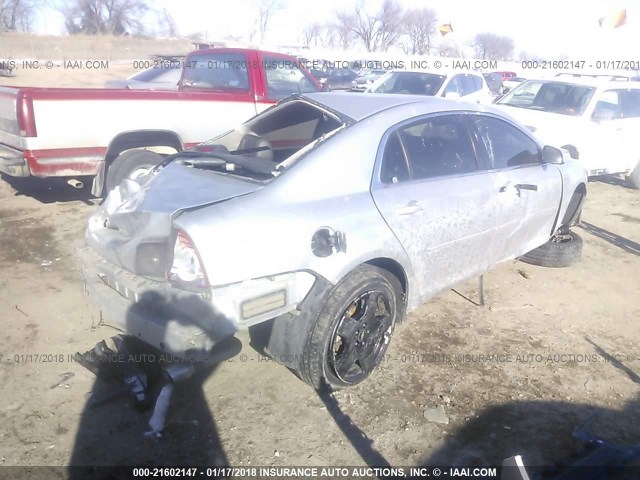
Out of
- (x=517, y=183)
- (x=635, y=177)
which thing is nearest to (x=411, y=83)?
(x=635, y=177)

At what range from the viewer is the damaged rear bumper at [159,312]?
8.46ft

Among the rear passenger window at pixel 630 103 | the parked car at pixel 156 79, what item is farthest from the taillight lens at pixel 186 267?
the rear passenger window at pixel 630 103

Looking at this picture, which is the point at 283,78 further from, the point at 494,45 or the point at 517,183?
the point at 494,45

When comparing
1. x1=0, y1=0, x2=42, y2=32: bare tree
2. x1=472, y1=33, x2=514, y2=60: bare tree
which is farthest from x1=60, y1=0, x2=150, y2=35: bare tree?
x1=472, y1=33, x2=514, y2=60: bare tree

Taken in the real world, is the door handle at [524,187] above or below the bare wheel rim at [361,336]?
above

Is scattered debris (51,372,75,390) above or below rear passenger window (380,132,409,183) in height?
below

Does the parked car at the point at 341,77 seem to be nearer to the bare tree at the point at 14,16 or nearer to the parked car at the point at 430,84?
the parked car at the point at 430,84

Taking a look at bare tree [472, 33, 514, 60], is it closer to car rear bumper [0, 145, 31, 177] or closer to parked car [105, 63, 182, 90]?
parked car [105, 63, 182, 90]

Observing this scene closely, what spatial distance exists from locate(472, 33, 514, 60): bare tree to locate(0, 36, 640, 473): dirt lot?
67.8m

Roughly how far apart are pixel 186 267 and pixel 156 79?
7.98m

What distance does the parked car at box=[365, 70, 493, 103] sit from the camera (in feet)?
35.8

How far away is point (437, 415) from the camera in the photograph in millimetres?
3076

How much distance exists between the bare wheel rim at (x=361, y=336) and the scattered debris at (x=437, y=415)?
44 cm

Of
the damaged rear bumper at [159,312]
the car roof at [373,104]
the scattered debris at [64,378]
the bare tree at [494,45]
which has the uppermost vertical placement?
the bare tree at [494,45]
